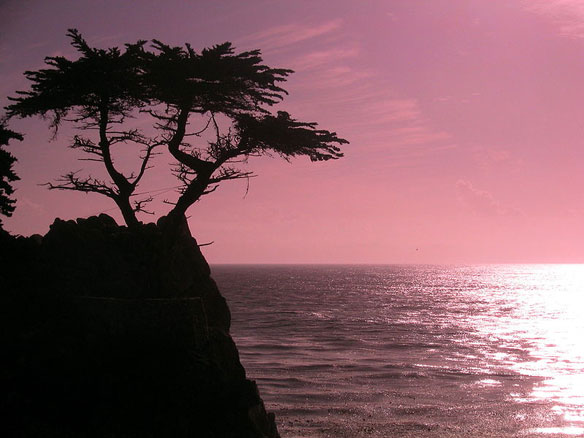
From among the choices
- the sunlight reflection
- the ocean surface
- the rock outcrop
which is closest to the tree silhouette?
the rock outcrop

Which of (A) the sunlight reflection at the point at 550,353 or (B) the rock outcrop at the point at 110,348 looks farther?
(A) the sunlight reflection at the point at 550,353

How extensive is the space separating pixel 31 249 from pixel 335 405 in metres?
17.3

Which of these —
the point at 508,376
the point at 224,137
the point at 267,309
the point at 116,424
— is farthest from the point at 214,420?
the point at 267,309

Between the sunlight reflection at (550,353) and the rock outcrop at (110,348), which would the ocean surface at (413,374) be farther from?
the rock outcrop at (110,348)

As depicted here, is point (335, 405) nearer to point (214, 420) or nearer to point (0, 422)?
point (214, 420)

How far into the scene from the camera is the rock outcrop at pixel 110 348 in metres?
17.7

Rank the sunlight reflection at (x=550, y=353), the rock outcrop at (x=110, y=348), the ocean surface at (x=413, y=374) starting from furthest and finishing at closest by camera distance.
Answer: the sunlight reflection at (x=550, y=353) → the ocean surface at (x=413, y=374) → the rock outcrop at (x=110, y=348)

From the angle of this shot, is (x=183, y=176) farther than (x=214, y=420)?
Yes

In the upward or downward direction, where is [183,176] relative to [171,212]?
upward

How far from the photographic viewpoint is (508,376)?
3991cm

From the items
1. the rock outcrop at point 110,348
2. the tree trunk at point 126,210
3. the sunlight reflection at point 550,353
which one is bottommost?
the sunlight reflection at point 550,353

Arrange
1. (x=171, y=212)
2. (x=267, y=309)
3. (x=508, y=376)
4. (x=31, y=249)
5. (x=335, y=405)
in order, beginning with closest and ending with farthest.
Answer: (x=31, y=249)
(x=171, y=212)
(x=335, y=405)
(x=508, y=376)
(x=267, y=309)

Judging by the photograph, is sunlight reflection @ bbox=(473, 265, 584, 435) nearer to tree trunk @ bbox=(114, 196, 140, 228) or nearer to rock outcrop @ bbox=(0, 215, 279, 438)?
rock outcrop @ bbox=(0, 215, 279, 438)

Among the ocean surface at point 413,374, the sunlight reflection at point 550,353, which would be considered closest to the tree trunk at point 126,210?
the ocean surface at point 413,374
